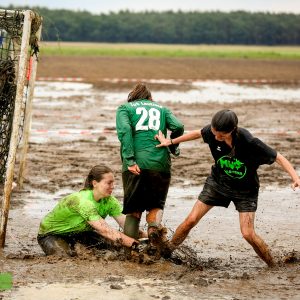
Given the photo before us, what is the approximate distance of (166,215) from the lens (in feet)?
38.5

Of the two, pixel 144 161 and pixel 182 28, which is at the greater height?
pixel 144 161

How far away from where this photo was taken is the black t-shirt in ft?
28.1

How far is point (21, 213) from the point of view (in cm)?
1173

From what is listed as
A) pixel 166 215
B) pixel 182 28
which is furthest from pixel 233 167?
pixel 182 28

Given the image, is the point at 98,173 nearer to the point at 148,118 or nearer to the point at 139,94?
the point at 148,118

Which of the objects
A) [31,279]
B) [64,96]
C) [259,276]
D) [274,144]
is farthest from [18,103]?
[64,96]

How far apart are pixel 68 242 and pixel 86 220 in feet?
1.69

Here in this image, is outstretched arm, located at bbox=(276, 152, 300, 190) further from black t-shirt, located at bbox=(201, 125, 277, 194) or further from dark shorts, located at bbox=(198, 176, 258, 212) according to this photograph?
dark shorts, located at bbox=(198, 176, 258, 212)

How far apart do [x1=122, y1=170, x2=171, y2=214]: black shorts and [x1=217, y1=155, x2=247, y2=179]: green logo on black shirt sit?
2.40 ft

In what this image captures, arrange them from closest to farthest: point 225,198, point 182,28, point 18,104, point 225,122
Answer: point 225,122
point 225,198
point 18,104
point 182,28

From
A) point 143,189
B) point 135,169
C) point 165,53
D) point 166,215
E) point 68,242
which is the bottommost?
point 165,53

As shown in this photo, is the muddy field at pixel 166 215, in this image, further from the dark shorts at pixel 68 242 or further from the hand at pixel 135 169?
the hand at pixel 135 169

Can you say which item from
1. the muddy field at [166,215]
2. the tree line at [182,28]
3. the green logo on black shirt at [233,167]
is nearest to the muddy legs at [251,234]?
the muddy field at [166,215]

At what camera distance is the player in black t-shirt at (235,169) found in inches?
334
